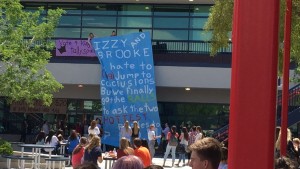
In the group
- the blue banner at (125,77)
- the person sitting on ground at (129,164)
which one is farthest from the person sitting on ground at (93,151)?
the blue banner at (125,77)

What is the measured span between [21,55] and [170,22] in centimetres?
1455

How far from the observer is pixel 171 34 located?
3762 centimetres

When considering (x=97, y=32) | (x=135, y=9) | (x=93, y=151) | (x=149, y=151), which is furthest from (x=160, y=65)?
(x=93, y=151)

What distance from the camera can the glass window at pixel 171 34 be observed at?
3753 cm

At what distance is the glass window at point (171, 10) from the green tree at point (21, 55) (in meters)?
12.4

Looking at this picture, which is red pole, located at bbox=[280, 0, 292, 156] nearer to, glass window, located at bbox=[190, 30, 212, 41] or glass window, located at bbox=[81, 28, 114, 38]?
glass window, located at bbox=[190, 30, 212, 41]

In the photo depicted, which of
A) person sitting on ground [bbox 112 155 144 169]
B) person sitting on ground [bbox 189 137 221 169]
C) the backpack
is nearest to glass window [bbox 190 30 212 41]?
the backpack

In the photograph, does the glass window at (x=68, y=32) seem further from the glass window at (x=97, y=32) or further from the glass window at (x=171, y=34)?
the glass window at (x=171, y=34)

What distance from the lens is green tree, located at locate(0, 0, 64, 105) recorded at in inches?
974

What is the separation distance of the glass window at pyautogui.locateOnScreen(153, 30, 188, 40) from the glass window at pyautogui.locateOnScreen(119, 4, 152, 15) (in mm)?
1474

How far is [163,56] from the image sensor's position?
3553cm

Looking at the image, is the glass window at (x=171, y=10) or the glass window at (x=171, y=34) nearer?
the glass window at (x=171, y=34)

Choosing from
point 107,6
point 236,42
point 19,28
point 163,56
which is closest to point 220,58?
point 163,56

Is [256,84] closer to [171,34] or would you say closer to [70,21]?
[171,34]
